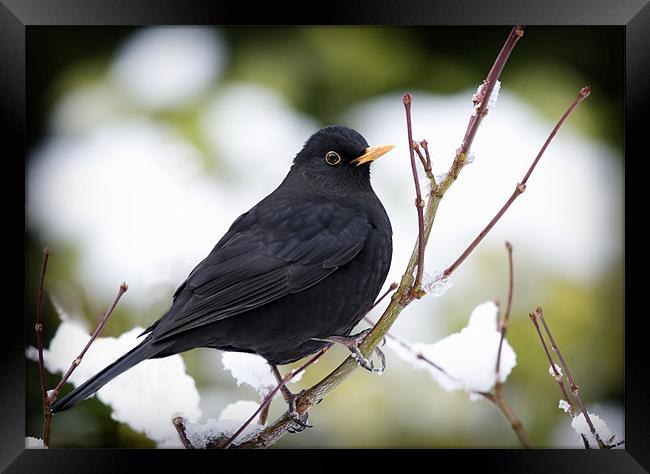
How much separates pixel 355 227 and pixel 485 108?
816 mm

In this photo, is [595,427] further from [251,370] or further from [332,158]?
[332,158]

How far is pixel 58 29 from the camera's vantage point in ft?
12.1

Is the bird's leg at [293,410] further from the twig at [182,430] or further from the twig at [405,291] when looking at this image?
the twig at [182,430]

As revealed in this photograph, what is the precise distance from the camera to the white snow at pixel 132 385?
12.0 feet

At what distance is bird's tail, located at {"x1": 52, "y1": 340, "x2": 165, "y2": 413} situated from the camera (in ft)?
10.1

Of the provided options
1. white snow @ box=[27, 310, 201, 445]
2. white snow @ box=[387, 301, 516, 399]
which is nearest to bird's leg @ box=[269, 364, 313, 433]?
white snow @ box=[27, 310, 201, 445]

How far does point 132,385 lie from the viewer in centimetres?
372

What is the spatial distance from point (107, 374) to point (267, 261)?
79cm

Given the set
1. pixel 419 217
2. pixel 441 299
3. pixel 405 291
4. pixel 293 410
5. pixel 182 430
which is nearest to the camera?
pixel 419 217

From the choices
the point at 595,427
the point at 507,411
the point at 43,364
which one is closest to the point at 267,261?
the point at 43,364

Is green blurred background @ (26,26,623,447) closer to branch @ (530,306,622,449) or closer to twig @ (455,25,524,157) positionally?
branch @ (530,306,622,449)

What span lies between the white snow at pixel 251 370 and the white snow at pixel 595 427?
1281 millimetres

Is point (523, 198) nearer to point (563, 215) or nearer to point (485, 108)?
point (563, 215)
